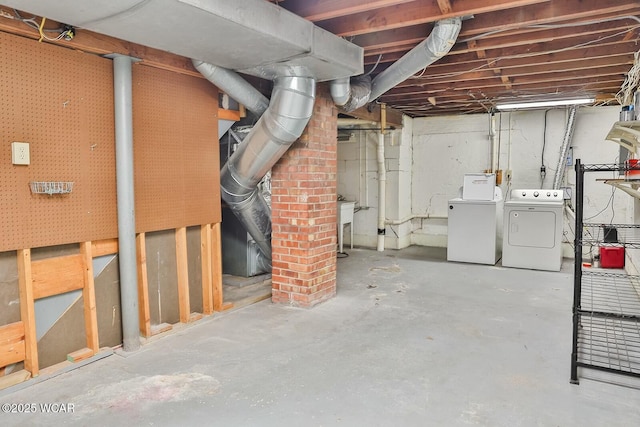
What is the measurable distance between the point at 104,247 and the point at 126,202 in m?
0.35

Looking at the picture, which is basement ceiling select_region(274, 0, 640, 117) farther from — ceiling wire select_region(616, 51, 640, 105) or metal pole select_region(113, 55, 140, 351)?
metal pole select_region(113, 55, 140, 351)

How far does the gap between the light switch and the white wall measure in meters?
5.12

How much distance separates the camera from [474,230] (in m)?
5.50

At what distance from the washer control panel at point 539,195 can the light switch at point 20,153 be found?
5.35 metres

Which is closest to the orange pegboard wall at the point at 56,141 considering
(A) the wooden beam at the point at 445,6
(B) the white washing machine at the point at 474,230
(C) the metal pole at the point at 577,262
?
(A) the wooden beam at the point at 445,6

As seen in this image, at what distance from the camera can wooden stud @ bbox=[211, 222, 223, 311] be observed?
3467 millimetres

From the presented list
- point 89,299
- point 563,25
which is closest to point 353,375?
point 89,299

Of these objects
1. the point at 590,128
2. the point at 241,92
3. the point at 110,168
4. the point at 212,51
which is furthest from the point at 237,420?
the point at 590,128

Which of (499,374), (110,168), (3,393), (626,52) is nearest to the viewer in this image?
(3,393)

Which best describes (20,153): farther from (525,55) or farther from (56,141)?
(525,55)

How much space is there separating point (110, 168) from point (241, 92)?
3.59ft

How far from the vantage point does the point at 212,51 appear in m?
2.47

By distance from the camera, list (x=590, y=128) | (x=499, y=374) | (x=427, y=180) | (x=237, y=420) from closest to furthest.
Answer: (x=237, y=420)
(x=499, y=374)
(x=590, y=128)
(x=427, y=180)

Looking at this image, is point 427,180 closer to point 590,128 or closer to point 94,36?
point 590,128
